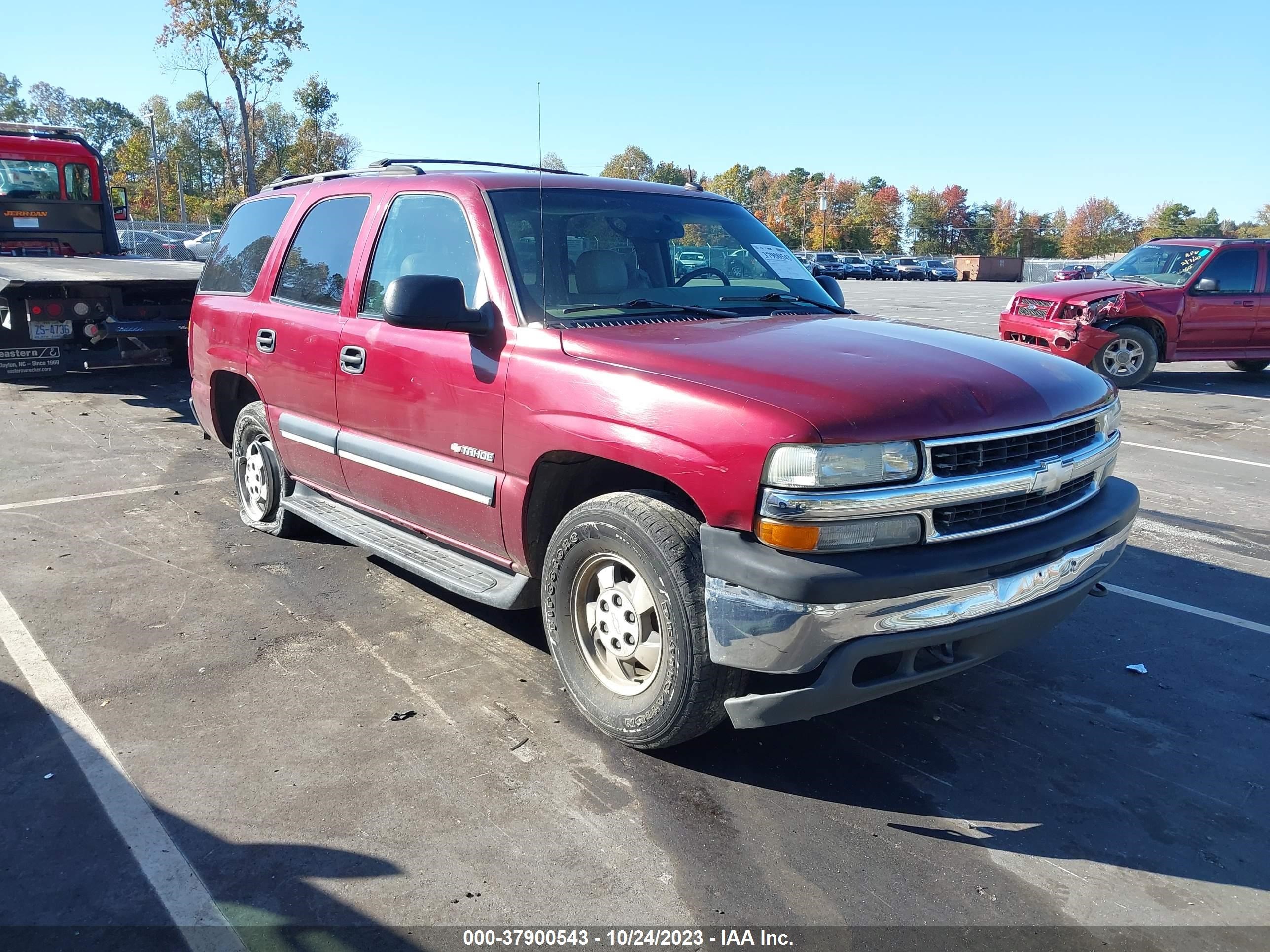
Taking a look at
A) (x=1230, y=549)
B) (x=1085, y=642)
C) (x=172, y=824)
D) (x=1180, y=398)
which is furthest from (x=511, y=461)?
(x=1180, y=398)

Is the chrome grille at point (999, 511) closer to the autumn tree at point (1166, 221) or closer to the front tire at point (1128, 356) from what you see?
the front tire at point (1128, 356)

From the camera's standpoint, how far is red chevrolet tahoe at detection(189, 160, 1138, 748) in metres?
2.87

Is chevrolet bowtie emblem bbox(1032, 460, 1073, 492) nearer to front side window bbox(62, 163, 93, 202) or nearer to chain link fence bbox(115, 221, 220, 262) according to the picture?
front side window bbox(62, 163, 93, 202)

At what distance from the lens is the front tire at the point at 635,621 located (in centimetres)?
308

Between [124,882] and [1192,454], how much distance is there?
29.5 ft

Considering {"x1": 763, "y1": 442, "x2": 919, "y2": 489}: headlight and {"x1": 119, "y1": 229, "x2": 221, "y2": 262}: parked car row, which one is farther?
{"x1": 119, "y1": 229, "x2": 221, "y2": 262}: parked car row

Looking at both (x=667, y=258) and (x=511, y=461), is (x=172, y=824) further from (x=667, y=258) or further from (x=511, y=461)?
(x=667, y=258)

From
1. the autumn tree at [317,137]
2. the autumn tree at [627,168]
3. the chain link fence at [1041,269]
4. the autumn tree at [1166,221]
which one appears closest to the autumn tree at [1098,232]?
the autumn tree at [1166,221]

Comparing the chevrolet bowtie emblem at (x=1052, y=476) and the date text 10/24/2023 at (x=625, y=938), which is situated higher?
the chevrolet bowtie emblem at (x=1052, y=476)

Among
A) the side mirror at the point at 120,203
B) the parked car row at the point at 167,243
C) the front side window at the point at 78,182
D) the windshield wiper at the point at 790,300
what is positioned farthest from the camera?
the parked car row at the point at 167,243

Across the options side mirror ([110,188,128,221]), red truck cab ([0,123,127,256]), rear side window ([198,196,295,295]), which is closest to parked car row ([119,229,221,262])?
side mirror ([110,188,128,221])

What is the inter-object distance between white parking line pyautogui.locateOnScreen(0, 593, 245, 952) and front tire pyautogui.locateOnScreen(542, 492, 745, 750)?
1389mm

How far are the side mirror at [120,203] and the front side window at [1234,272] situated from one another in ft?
51.4

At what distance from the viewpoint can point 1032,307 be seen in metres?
12.8
